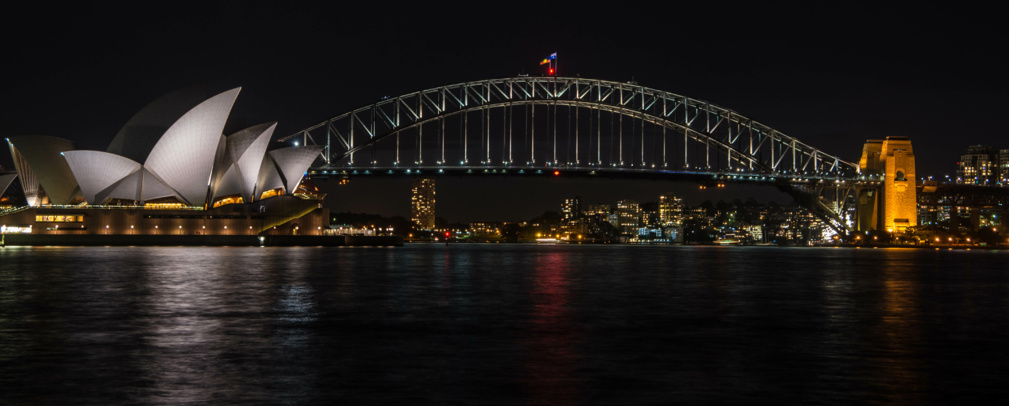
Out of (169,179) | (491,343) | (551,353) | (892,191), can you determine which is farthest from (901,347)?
(892,191)

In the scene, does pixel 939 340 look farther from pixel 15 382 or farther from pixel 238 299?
pixel 238 299

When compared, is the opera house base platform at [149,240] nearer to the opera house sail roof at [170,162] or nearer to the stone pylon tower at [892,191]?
the opera house sail roof at [170,162]

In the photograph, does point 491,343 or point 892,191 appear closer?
point 491,343

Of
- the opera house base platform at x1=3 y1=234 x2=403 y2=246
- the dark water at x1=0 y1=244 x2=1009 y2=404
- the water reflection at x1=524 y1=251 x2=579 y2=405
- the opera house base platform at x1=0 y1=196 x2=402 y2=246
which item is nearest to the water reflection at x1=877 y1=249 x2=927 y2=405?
the dark water at x1=0 y1=244 x2=1009 y2=404

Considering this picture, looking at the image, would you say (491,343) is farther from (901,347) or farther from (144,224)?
(144,224)

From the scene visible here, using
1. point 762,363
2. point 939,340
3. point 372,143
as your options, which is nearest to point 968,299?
point 939,340

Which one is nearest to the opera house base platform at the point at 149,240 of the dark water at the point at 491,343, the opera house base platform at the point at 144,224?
the opera house base platform at the point at 144,224
